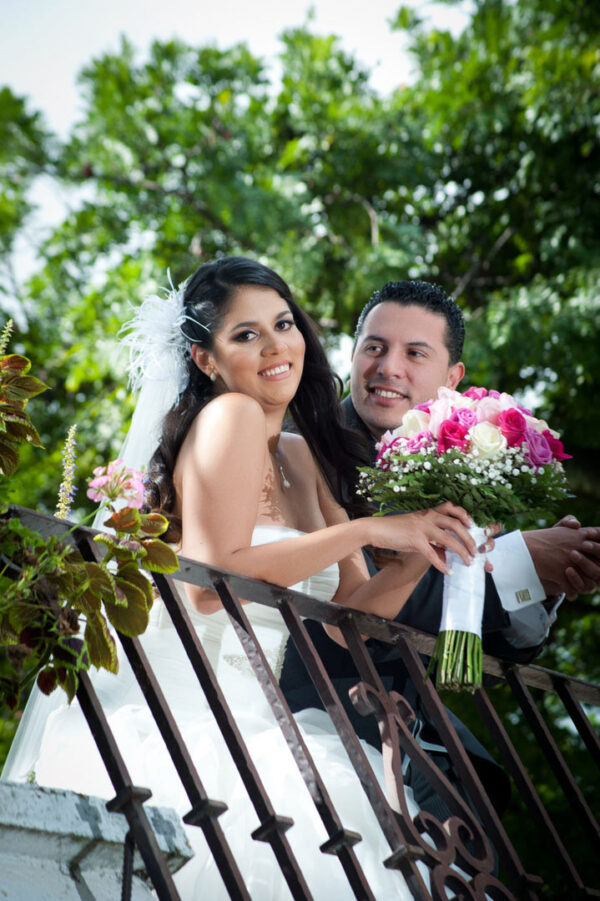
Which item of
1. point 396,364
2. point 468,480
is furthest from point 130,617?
point 396,364

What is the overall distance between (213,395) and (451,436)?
1022 millimetres

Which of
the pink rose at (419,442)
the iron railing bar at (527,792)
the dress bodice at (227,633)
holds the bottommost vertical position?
the iron railing bar at (527,792)

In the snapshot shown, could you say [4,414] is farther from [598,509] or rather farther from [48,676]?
[598,509]

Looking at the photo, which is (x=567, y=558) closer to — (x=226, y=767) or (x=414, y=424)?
(x=414, y=424)

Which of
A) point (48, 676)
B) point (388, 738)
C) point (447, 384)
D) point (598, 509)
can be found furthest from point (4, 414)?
point (598, 509)

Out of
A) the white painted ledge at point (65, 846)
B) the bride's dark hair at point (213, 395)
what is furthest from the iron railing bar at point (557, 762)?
Result: the white painted ledge at point (65, 846)

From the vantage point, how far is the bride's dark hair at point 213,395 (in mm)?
3496

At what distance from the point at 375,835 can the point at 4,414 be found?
146 cm

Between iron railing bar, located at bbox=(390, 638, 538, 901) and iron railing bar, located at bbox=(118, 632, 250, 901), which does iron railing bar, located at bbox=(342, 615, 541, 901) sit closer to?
iron railing bar, located at bbox=(390, 638, 538, 901)

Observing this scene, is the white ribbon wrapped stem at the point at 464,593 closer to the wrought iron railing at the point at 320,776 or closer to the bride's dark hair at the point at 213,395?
the wrought iron railing at the point at 320,776

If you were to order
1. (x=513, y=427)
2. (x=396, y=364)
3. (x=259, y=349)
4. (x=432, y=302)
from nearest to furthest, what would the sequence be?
(x=513, y=427), (x=259, y=349), (x=396, y=364), (x=432, y=302)

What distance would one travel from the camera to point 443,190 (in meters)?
10.9

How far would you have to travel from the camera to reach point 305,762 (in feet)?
7.66

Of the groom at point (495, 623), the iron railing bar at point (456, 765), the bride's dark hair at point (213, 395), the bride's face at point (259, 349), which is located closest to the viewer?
the iron railing bar at point (456, 765)
